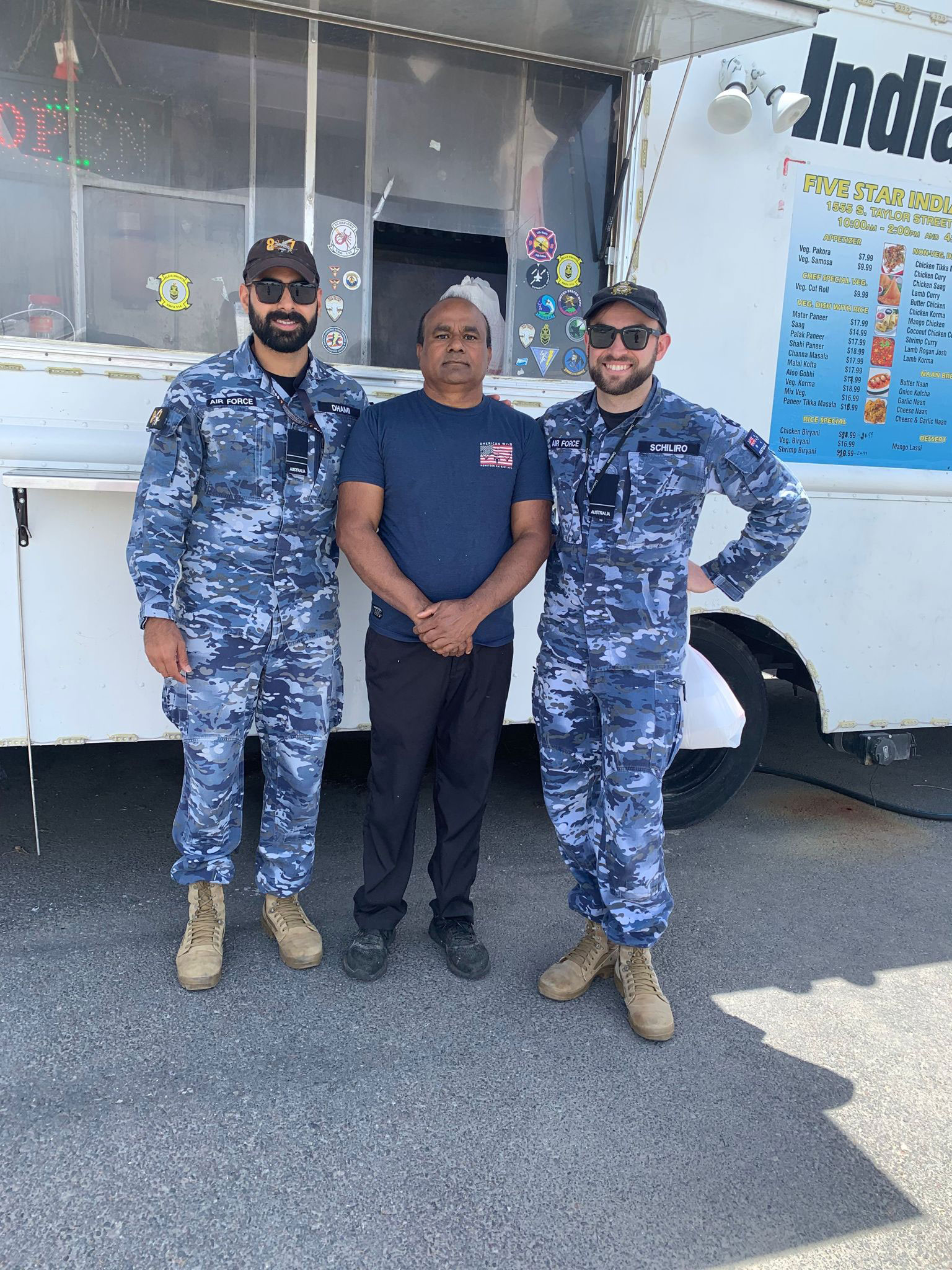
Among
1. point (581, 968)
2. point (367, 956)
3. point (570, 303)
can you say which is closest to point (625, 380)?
point (570, 303)

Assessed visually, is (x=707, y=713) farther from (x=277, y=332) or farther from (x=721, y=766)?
(x=277, y=332)

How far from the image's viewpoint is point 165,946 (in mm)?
2797

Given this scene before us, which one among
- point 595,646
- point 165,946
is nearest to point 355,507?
point 595,646

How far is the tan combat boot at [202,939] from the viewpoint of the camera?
258 cm

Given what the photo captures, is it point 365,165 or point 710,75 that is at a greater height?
point 710,75

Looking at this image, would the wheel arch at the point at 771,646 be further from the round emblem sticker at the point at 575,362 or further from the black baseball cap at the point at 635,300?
the black baseball cap at the point at 635,300

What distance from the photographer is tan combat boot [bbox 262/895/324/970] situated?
107 inches

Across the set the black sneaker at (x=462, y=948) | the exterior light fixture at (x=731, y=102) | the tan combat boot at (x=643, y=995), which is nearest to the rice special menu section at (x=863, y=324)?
the exterior light fixture at (x=731, y=102)

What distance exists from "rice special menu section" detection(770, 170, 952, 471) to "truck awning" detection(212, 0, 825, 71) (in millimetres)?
678

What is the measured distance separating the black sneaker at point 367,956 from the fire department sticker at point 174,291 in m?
1.96

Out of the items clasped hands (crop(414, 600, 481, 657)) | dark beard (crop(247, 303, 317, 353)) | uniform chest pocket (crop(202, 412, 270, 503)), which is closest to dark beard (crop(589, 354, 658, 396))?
clasped hands (crop(414, 600, 481, 657))

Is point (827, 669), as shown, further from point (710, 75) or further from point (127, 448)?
point (127, 448)

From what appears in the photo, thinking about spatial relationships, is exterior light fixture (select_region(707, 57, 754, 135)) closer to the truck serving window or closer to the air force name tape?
the truck serving window

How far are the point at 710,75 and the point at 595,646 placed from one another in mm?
2046
